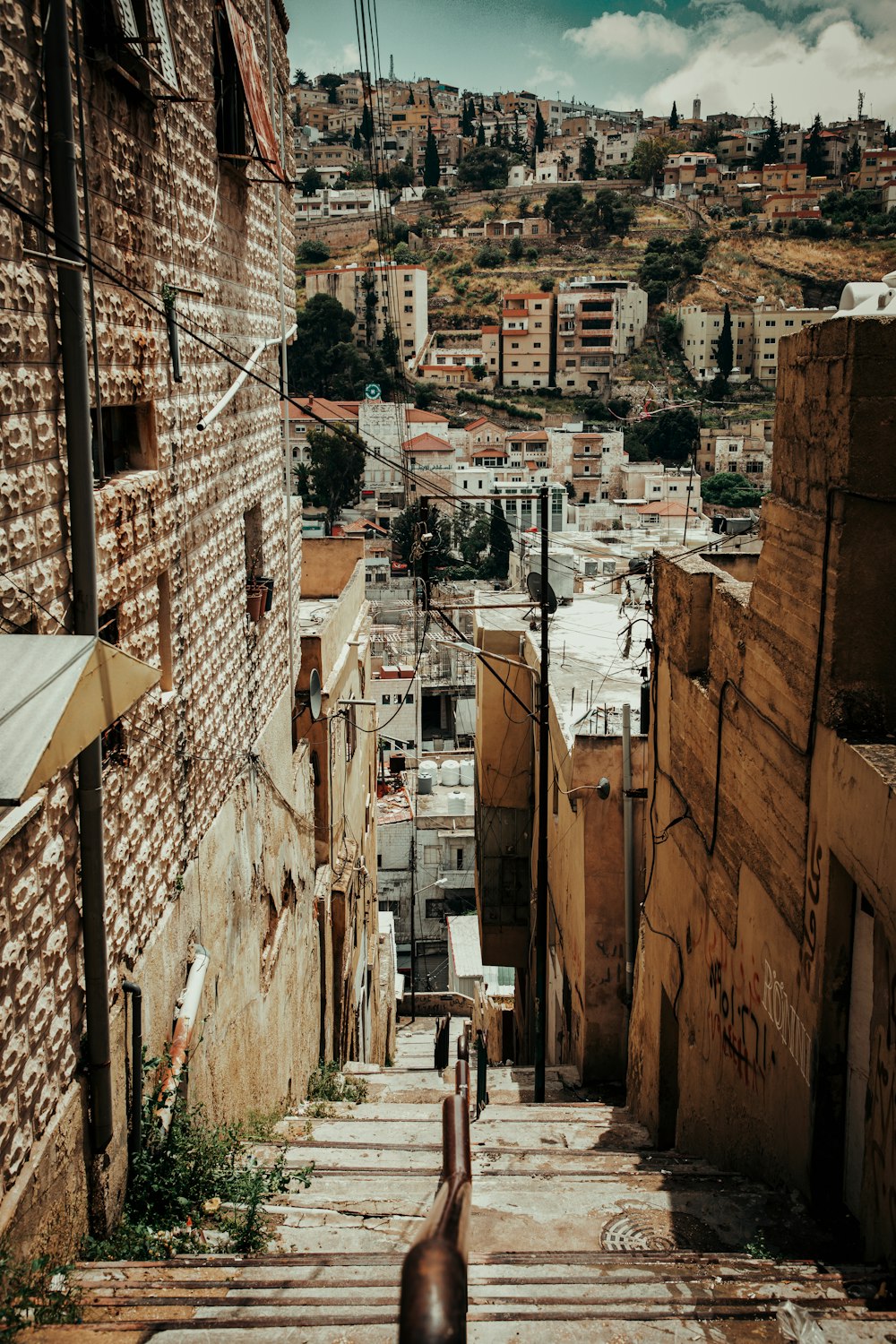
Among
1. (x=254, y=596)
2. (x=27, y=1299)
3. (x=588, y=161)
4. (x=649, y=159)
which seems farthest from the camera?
(x=588, y=161)

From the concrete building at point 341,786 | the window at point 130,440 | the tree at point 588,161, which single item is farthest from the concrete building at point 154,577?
the tree at point 588,161

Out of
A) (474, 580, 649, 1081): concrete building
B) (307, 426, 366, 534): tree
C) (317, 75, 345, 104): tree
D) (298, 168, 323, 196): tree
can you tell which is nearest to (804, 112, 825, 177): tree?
(298, 168, 323, 196): tree

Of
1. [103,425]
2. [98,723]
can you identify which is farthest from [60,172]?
[98,723]

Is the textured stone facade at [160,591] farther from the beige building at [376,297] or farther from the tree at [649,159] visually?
the tree at [649,159]

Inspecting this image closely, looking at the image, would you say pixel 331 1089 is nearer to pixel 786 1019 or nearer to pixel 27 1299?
pixel 786 1019

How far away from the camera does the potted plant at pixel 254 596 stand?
941 centimetres

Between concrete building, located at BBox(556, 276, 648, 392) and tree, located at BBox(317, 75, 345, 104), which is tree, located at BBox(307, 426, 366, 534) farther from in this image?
tree, located at BBox(317, 75, 345, 104)

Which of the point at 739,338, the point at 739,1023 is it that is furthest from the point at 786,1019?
the point at 739,338

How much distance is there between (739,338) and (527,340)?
2121 cm

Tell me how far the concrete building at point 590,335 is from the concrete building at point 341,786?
99.0m

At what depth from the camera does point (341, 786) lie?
15.3 m

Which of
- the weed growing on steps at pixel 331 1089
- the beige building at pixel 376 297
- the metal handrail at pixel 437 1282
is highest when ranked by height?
the beige building at pixel 376 297

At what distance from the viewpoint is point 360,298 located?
11394 centimetres

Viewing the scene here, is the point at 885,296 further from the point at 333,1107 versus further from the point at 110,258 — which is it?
the point at 333,1107
